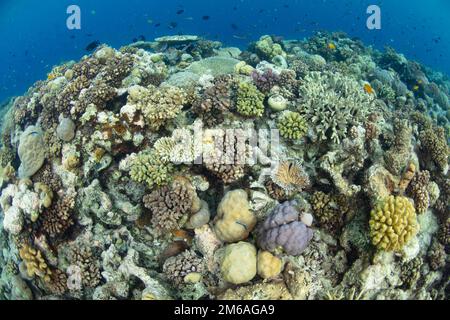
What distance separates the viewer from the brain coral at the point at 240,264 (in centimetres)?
509

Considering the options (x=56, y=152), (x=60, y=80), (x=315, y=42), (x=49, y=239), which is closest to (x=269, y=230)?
(x=49, y=239)

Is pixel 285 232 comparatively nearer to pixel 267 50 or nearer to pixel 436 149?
pixel 436 149

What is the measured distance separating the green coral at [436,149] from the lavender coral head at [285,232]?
3729mm

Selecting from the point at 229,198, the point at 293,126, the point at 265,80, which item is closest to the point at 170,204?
the point at 229,198

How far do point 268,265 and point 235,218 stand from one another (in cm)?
94

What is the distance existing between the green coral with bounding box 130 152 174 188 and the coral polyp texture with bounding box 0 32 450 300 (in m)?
0.02

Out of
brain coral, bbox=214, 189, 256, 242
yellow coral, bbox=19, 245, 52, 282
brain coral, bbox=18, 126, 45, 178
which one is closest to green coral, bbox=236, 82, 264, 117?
brain coral, bbox=214, 189, 256, 242

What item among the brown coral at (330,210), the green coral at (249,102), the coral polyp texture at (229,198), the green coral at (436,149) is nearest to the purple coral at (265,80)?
the coral polyp texture at (229,198)

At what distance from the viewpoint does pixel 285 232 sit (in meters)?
5.05

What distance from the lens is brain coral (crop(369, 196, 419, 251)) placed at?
16.6 feet

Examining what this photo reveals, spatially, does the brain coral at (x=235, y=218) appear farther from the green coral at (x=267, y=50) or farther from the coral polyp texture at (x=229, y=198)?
the green coral at (x=267, y=50)

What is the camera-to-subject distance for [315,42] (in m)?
17.4

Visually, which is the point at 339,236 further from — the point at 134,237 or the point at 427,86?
the point at 427,86

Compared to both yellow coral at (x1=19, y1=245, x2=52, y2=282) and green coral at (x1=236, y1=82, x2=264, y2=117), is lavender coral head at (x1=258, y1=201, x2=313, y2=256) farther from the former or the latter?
yellow coral at (x1=19, y1=245, x2=52, y2=282)
